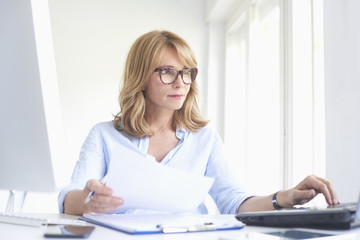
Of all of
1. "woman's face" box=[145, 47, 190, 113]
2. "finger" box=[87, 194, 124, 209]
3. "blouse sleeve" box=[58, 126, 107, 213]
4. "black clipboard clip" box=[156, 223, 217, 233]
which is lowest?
"black clipboard clip" box=[156, 223, 217, 233]

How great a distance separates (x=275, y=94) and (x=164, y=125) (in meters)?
1.57

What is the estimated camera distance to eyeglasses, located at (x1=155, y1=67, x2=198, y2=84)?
1.68 metres

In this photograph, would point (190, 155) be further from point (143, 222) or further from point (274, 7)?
point (274, 7)

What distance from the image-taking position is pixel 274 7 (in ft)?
10.2

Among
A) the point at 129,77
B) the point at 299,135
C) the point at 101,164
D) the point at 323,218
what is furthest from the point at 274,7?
the point at 323,218

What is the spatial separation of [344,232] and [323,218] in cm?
5

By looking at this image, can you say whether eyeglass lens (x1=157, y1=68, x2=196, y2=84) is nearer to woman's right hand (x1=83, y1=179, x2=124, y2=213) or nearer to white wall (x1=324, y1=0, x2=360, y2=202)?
white wall (x1=324, y1=0, x2=360, y2=202)

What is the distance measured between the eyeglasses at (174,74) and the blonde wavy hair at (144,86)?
0.08 ft

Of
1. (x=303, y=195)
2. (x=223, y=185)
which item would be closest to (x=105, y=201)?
(x=303, y=195)

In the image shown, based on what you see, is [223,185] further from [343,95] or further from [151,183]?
[151,183]

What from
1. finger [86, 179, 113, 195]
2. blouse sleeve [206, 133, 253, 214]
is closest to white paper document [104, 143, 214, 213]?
finger [86, 179, 113, 195]

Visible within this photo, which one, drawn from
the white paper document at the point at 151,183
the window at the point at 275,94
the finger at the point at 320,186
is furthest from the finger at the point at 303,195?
the window at the point at 275,94

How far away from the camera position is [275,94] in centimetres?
313

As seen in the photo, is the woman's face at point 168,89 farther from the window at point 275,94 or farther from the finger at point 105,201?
the window at point 275,94
